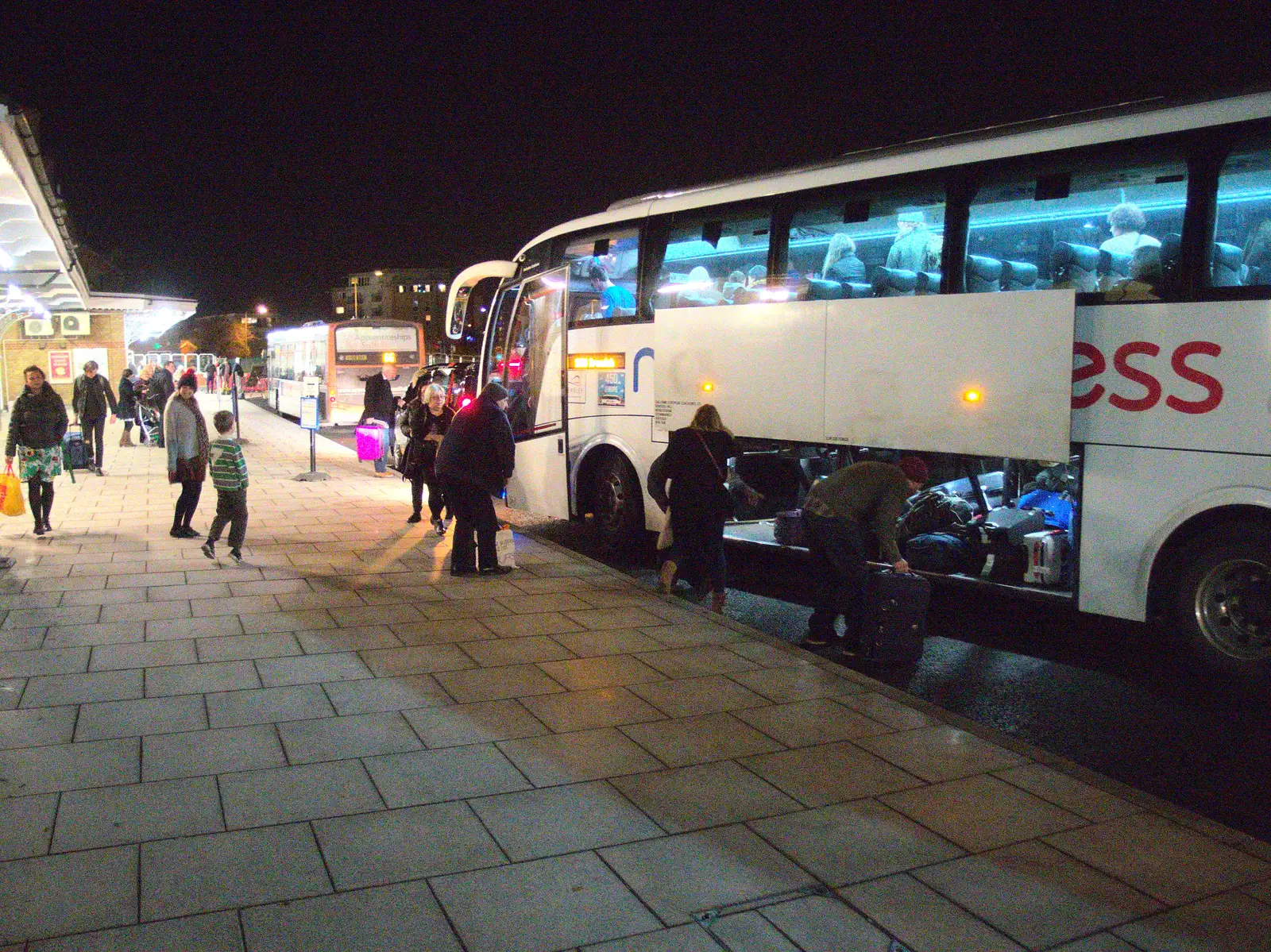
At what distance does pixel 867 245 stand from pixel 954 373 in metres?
1.40

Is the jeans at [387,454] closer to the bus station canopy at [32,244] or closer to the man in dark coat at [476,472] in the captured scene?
the bus station canopy at [32,244]

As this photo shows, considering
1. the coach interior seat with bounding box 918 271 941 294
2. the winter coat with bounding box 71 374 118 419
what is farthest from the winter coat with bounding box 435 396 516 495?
the winter coat with bounding box 71 374 118 419

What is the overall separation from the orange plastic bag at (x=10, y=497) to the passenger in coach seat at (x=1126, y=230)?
29.3 ft

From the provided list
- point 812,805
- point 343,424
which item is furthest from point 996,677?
point 343,424

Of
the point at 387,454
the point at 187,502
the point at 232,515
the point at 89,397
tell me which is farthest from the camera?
the point at 387,454

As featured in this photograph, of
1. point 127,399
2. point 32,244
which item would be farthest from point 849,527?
point 127,399

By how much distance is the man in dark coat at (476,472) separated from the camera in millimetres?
8781

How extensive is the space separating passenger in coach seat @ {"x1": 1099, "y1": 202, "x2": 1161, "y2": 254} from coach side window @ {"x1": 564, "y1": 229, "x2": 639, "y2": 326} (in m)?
4.62

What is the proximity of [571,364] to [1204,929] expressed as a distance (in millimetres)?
8490

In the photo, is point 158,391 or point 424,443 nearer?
point 424,443

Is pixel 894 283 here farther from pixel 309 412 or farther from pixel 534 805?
pixel 309 412

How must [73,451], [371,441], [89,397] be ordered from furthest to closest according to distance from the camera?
[371,441] → [89,397] → [73,451]

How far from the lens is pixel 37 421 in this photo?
10.2 meters

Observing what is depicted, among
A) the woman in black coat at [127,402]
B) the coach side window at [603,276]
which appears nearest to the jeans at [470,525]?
the coach side window at [603,276]
